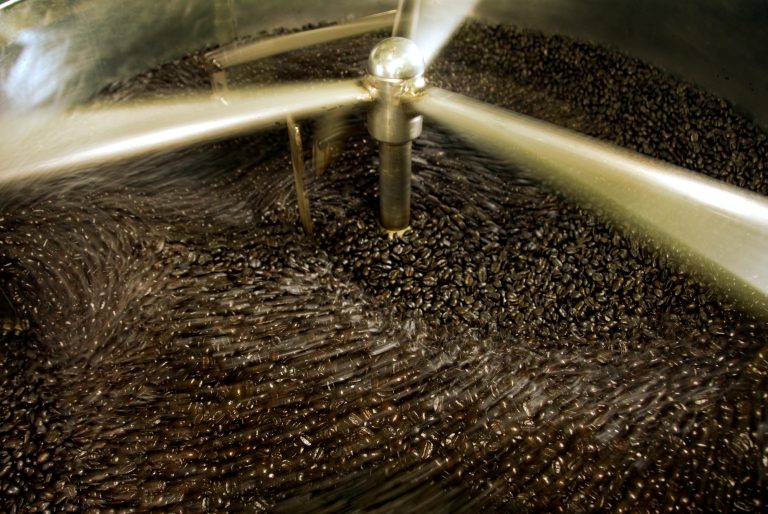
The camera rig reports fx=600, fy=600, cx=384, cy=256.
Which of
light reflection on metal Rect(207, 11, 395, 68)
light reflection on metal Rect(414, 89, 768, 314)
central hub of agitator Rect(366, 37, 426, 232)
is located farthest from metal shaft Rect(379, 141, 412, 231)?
light reflection on metal Rect(207, 11, 395, 68)

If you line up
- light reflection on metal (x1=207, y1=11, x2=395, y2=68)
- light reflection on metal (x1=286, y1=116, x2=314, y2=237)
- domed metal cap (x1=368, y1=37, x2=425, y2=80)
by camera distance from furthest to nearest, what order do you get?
light reflection on metal (x1=207, y1=11, x2=395, y2=68), light reflection on metal (x1=286, y1=116, x2=314, y2=237), domed metal cap (x1=368, y1=37, x2=425, y2=80)

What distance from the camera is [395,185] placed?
167 cm

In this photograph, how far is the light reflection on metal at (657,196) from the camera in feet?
4.96

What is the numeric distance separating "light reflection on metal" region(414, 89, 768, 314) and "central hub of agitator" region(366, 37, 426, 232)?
0.05 metres

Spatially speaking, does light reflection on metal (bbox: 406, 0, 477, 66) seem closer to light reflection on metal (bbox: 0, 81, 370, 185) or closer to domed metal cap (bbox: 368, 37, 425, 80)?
light reflection on metal (bbox: 0, 81, 370, 185)

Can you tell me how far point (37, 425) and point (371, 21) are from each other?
183 cm

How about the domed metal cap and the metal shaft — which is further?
the metal shaft

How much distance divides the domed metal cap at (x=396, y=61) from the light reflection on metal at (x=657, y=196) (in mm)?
80

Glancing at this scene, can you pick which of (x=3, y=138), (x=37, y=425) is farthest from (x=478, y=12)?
(x=37, y=425)

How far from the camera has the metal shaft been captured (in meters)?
1.62

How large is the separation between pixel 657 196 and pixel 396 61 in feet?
2.76

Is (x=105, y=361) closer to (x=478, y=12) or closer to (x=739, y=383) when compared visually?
(x=739, y=383)

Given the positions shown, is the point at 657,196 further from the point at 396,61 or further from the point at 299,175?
the point at 299,175

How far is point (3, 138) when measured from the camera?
173 cm
